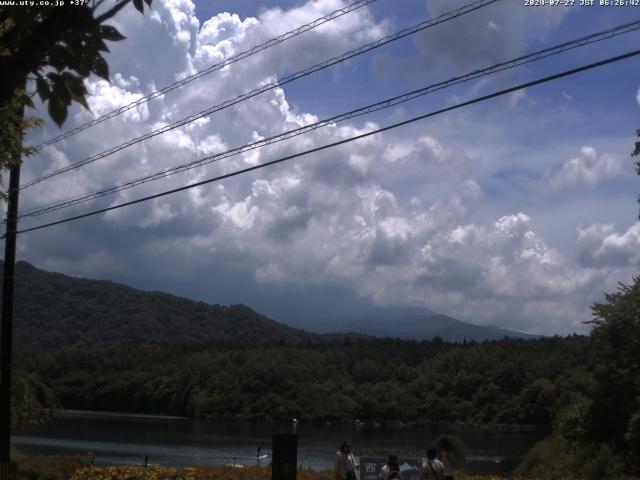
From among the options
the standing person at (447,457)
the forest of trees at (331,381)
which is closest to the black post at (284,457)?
the standing person at (447,457)

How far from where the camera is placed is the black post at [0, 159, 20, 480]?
66.5 ft

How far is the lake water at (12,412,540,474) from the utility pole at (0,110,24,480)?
1813cm

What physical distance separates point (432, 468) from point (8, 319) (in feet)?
36.3

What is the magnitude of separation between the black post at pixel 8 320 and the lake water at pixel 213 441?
18.1 meters

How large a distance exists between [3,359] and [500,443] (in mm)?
60562

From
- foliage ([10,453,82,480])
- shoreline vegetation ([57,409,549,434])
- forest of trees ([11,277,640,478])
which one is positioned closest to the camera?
foliage ([10,453,82,480])

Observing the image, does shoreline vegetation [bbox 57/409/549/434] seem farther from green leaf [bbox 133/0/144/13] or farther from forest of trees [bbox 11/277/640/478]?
green leaf [bbox 133/0/144/13]

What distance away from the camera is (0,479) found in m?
17.8

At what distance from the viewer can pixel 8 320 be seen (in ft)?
68.8

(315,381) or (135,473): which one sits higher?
(315,381)

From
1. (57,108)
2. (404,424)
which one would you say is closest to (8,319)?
(57,108)

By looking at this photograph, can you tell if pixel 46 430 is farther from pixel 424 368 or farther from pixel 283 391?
pixel 424 368

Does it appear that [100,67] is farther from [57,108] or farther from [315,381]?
[315,381]

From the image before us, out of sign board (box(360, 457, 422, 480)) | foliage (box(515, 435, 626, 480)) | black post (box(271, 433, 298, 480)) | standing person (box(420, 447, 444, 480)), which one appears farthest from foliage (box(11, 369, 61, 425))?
foliage (box(515, 435, 626, 480))
